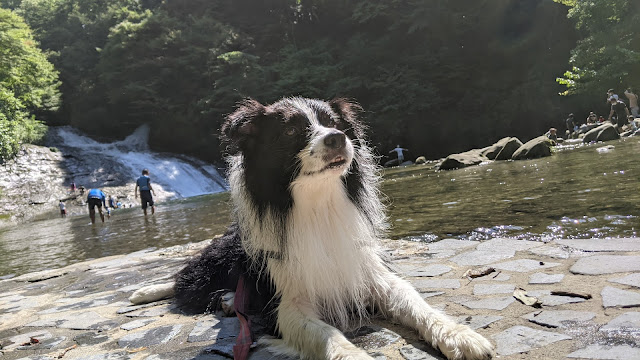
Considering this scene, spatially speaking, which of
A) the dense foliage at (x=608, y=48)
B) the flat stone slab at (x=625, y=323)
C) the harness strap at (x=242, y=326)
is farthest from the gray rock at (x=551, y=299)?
the dense foliage at (x=608, y=48)

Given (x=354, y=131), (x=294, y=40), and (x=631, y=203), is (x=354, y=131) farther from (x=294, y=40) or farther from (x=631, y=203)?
(x=294, y=40)

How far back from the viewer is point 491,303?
249cm

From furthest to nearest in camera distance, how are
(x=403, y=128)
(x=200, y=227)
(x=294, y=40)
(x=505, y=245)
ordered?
(x=294, y=40), (x=403, y=128), (x=200, y=227), (x=505, y=245)

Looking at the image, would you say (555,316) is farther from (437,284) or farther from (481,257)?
(481,257)

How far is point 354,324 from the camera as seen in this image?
100 inches

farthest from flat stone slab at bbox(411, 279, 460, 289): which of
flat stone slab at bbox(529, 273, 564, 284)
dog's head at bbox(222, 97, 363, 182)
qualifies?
dog's head at bbox(222, 97, 363, 182)

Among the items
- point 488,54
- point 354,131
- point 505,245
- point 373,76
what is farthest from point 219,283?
point 488,54

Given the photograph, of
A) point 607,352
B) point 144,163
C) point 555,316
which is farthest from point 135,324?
point 144,163

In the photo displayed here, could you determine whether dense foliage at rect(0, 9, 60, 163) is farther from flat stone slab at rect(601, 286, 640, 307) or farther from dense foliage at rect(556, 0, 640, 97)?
dense foliage at rect(556, 0, 640, 97)

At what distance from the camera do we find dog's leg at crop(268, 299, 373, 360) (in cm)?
198

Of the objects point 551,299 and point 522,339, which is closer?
point 522,339

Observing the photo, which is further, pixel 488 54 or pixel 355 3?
pixel 355 3

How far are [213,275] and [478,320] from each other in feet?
6.49

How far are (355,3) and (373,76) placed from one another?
23.3ft
